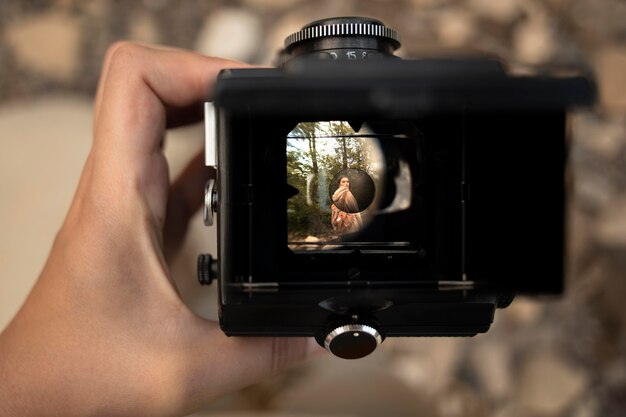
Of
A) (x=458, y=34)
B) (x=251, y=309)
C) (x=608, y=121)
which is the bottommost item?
(x=251, y=309)

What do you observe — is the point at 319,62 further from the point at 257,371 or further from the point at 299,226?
the point at 257,371

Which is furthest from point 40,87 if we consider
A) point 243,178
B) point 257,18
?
point 243,178

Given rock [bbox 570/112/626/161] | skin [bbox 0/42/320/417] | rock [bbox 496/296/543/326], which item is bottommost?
rock [bbox 496/296/543/326]

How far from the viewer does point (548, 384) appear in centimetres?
111

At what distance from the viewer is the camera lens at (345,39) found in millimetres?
632

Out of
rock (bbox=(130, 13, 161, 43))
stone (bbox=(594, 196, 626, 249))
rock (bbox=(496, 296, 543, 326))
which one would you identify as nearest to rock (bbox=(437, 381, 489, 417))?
rock (bbox=(496, 296, 543, 326))

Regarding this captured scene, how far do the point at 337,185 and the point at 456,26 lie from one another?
0.65 m

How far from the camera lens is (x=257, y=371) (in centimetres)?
73

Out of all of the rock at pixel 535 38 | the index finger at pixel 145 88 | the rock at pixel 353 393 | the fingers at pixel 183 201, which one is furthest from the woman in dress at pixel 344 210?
the rock at pixel 535 38

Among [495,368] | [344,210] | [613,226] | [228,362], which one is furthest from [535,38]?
[228,362]

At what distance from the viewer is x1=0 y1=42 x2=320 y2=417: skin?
69 cm

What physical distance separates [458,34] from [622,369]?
0.67 metres

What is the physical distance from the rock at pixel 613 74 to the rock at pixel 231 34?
62 cm

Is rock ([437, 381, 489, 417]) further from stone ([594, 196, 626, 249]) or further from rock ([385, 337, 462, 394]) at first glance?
stone ([594, 196, 626, 249])
